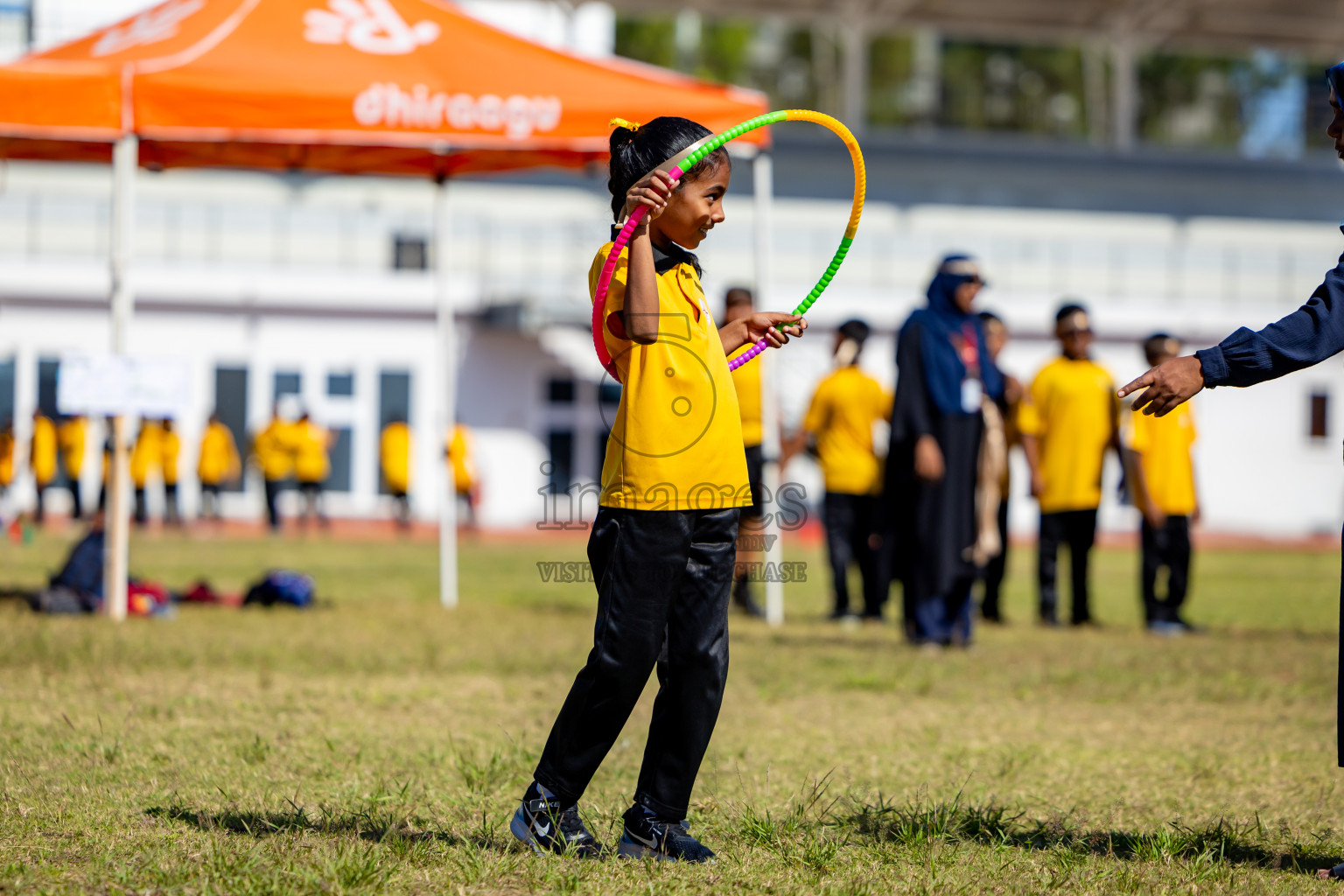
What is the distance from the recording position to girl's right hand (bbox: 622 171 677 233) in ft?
11.0

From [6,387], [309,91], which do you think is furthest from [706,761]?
[6,387]

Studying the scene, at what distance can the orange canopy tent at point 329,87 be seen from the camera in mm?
8406

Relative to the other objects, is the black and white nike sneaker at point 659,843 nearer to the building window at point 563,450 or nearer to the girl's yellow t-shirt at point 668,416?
the girl's yellow t-shirt at point 668,416

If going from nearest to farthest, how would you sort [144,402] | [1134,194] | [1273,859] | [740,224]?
[1273,859] < [144,402] < [740,224] < [1134,194]

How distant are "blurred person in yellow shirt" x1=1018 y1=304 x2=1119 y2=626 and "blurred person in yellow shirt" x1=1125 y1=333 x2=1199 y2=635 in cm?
25

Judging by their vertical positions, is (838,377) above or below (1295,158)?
below

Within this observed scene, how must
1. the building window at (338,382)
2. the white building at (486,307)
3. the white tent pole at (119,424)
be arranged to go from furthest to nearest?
the building window at (338,382)
the white building at (486,307)
the white tent pole at (119,424)

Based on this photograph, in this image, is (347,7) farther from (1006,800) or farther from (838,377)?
(1006,800)

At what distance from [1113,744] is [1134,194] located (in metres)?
33.1

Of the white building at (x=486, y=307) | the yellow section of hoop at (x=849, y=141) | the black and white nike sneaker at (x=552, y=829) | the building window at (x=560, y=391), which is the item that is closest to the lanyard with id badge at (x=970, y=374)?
the yellow section of hoop at (x=849, y=141)

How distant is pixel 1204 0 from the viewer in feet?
106

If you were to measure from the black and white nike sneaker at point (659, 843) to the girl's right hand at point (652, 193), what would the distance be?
1424 millimetres

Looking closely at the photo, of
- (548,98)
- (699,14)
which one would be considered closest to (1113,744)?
(548,98)

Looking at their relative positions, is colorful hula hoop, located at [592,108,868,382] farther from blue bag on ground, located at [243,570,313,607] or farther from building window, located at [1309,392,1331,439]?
building window, located at [1309,392,1331,439]
